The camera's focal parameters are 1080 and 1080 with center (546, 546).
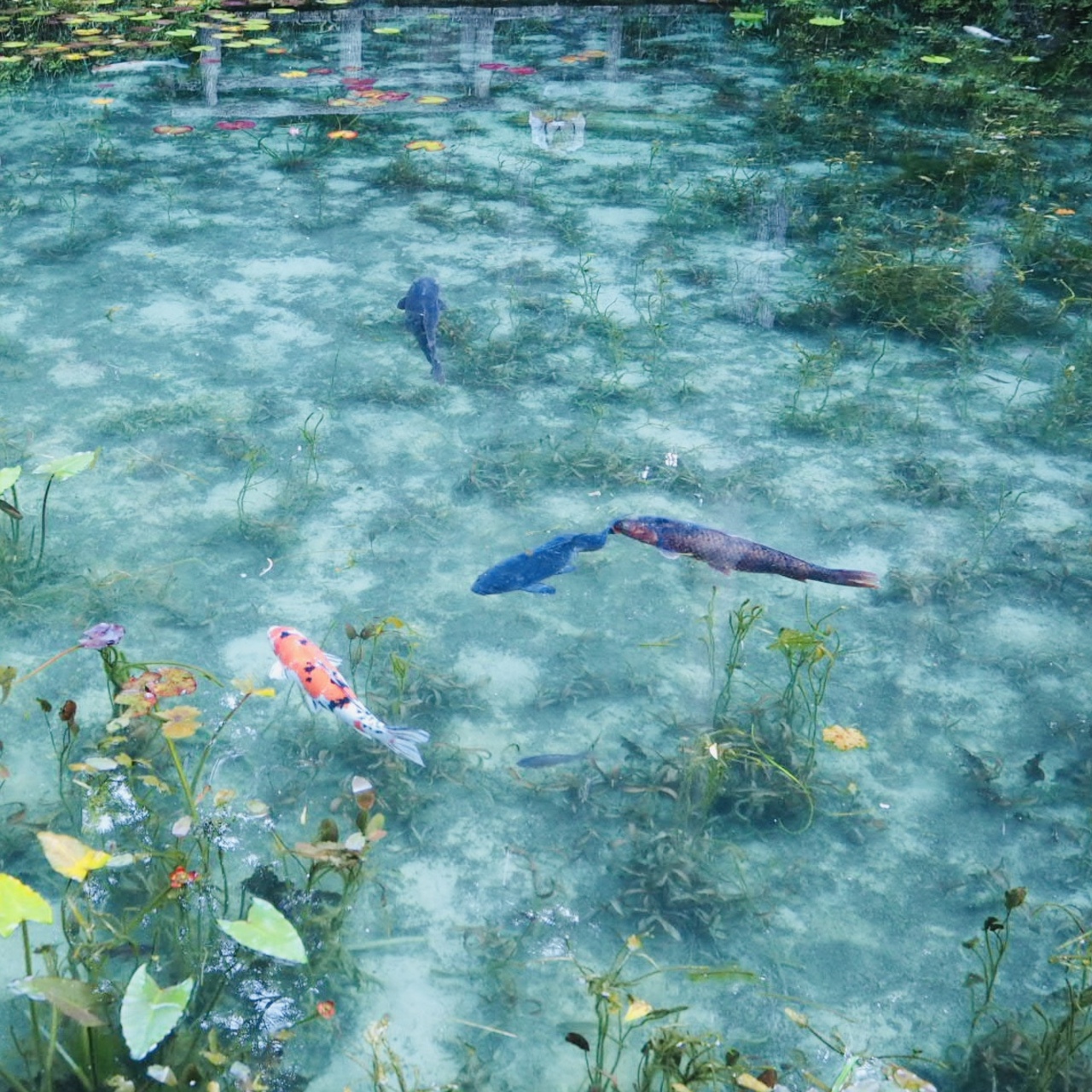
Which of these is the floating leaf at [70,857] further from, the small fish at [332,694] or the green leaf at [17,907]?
the small fish at [332,694]

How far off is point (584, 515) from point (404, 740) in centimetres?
130

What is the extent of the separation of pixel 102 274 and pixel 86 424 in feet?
4.55

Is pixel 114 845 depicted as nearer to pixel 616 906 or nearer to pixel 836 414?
pixel 616 906

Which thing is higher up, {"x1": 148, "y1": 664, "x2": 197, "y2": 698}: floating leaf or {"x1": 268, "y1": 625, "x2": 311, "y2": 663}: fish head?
{"x1": 148, "y1": 664, "x2": 197, "y2": 698}: floating leaf

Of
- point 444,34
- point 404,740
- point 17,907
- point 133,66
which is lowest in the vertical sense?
point 404,740

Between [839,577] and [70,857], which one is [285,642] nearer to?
[70,857]

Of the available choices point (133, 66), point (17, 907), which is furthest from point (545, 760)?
point (133, 66)

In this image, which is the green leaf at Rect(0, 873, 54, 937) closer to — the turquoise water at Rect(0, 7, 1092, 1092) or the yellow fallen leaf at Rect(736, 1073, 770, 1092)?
the turquoise water at Rect(0, 7, 1092, 1092)

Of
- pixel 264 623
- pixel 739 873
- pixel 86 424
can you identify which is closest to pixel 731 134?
pixel 86 424

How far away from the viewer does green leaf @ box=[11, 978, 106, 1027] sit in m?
1.77

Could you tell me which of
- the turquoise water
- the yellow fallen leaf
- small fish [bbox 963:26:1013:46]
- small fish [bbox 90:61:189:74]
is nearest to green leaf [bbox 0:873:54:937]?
the turquoise water

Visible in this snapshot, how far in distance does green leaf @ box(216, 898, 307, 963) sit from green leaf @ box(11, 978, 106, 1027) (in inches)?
9.7

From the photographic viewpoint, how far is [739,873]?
103 inches

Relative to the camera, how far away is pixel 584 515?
3.72m
